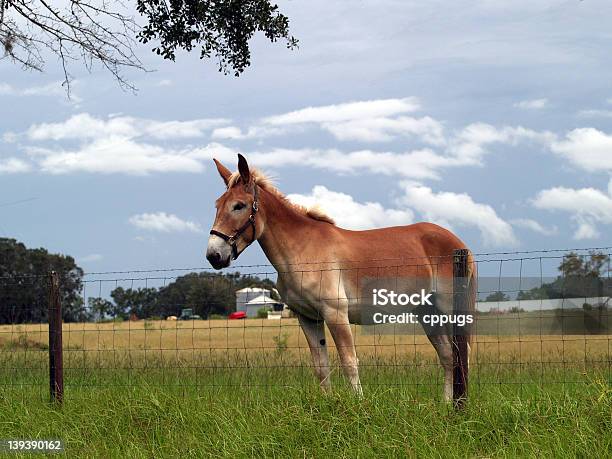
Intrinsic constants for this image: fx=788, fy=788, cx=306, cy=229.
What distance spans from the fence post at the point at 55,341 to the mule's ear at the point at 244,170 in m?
2.60

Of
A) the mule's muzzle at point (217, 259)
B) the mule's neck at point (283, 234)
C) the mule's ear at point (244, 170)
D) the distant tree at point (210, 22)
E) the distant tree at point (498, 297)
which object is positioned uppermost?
the distant tree at point (210, 22)

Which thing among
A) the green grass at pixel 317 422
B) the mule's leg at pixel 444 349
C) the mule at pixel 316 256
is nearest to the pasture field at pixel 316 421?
the green grass at pixel 317 422

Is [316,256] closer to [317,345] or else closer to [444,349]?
[317,345]

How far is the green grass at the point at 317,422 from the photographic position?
255 inches

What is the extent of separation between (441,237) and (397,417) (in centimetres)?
383

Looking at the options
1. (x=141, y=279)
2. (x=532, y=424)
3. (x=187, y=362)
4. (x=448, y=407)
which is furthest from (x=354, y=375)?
(x=187, y=362)

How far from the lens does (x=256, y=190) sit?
910cm

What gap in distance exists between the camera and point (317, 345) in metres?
8.81

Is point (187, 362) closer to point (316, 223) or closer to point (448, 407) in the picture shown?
point (316, 223)

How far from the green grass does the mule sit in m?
0.88

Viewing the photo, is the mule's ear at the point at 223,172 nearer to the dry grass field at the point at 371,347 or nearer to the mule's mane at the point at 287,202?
the mule's mane at the point at 287,202

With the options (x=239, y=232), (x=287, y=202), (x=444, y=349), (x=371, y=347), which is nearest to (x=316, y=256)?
(x=287, y=202)

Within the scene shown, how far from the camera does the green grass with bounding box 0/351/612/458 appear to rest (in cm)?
648

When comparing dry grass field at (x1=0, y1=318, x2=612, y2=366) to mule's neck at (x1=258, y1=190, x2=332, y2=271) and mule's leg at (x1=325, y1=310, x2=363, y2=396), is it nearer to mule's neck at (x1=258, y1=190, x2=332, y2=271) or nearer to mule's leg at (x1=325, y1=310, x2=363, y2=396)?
mule's leg at (x1=325, y1=310, x2=363, y2=396)
